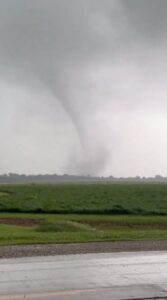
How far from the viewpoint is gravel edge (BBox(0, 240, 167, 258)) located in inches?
486

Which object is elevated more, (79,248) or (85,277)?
(79,248)

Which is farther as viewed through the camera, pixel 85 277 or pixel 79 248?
pixel 79 248

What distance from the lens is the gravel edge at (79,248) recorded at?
40.5ft

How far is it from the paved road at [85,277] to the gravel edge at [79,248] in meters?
0.87

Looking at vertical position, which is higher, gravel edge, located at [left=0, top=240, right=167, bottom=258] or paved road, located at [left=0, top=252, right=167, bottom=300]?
gravel edge, located at [left=0, top=240, right=167, bottom=258]

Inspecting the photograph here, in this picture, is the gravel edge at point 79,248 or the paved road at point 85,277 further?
the gravel edge at point 79,248

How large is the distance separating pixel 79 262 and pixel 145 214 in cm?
3143

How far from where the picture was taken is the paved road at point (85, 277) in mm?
7500

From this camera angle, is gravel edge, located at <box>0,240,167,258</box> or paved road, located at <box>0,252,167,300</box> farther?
gravel edge, located at <box>0,240,167,258</box>

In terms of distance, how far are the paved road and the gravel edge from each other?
87 centimetres

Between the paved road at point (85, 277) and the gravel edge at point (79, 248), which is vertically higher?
the gravel edge at point (79, 248)

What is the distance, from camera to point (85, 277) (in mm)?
8844

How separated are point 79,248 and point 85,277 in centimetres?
453

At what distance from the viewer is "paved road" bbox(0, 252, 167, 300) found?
750cm
